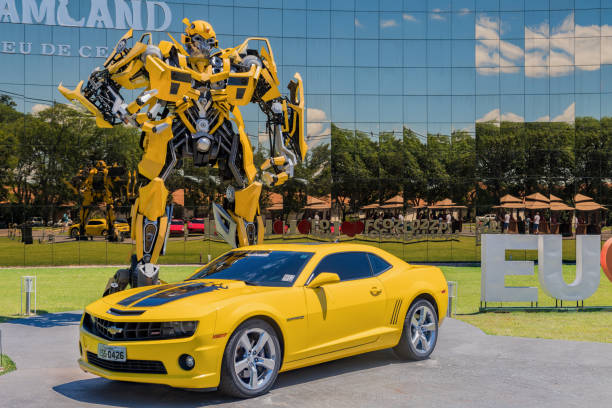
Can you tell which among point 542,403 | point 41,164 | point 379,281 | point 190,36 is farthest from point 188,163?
point 542,403

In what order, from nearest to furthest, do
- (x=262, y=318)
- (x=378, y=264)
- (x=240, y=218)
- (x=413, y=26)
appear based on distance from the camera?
(x=262, y=318)
(x=378, y=264)
(x=240, y=218)
(x=413, y=26)

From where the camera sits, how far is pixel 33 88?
28.3 metres

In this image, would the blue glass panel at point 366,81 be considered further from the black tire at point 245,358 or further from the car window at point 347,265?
the black tire at point 245,358

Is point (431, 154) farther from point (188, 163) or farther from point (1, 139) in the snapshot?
point (1, 139)

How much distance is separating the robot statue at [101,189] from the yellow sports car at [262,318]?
68.8ft

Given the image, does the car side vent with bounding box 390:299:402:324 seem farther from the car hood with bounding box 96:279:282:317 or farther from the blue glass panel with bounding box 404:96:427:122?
the blue glass panel with bounding box 404:96:427:122

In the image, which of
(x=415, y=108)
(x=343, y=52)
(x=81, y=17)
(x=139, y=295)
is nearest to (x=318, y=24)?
(x=343, y=52)

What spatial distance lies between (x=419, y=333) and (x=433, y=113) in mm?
23304

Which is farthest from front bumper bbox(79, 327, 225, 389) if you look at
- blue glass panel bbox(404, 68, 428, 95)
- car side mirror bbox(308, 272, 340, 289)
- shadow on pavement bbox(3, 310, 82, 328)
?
blue glass panel bbox(404, 68, 428, 95)

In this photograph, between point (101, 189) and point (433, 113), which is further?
point (433, 113)

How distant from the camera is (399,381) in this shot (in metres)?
7.21

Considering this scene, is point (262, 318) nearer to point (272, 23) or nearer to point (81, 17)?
point (81, 17)

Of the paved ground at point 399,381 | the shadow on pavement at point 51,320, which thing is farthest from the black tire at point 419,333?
the shadow on pavement at point 51,320

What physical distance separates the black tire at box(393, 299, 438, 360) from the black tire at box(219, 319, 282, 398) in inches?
77.7
